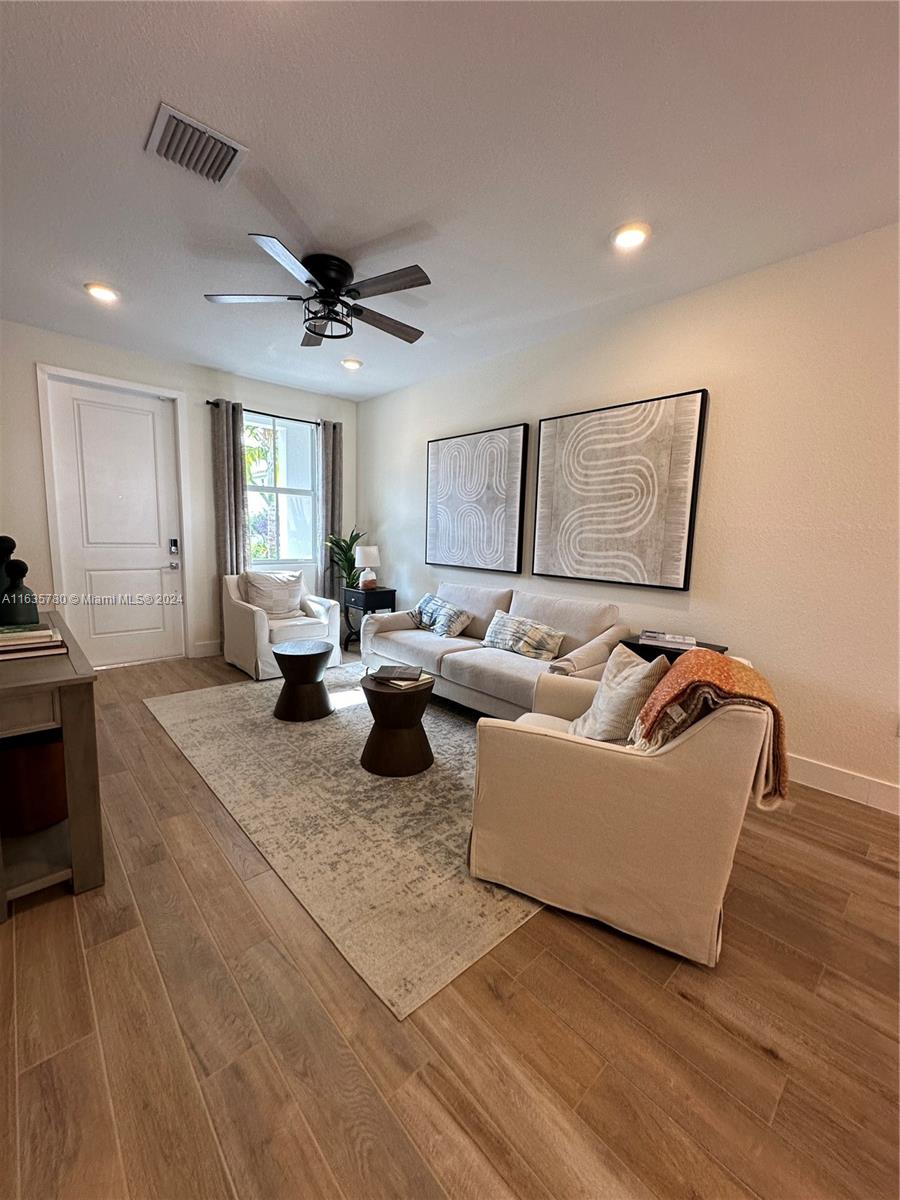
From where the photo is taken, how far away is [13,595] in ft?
6.46

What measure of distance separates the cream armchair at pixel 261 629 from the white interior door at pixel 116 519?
646 mm

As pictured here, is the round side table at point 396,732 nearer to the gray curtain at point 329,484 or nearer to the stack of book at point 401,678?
the stack of book at point 401,678

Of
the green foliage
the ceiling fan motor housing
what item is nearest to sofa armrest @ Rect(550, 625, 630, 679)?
the ceiling fan motor housing

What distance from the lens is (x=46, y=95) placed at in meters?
1.62

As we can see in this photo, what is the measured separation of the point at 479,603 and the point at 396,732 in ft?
5.41

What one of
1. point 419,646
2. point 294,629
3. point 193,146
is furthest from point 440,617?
point 193,146

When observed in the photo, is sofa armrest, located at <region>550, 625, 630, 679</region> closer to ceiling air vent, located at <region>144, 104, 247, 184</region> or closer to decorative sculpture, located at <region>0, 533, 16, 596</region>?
decorative sculpture, located at <region>0, 533, 16, 596</region>

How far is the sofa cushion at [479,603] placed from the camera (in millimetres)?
3839

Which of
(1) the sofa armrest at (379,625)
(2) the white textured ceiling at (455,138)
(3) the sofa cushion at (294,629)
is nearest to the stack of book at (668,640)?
(1) the sofa armrest at (379,625)

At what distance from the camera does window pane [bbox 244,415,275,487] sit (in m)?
4.86

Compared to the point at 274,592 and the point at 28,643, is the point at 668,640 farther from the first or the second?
the point at 274,592

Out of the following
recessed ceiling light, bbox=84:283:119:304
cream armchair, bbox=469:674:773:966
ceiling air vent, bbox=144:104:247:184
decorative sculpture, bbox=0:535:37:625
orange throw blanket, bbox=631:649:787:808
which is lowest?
cream armchair, bbox=469:674:773:966

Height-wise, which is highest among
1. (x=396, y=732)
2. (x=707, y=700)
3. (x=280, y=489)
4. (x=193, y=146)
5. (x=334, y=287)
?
(x=193, y=146)

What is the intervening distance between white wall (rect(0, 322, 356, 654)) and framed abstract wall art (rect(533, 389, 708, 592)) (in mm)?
3050
